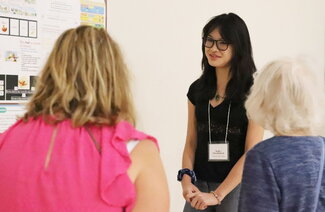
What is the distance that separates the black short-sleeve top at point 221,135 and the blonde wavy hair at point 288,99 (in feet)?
2.06

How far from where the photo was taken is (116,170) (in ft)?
3.49

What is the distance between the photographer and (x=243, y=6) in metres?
3.53

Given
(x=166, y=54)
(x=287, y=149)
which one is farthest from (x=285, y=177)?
(x=166, y=54)

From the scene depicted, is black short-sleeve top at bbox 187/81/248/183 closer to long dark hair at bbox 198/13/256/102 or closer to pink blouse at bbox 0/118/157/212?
long dark hair at bbox 198/13/256/102

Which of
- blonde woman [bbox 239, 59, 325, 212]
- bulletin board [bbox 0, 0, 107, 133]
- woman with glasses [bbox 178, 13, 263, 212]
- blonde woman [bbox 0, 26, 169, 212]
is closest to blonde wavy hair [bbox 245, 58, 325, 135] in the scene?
blonde woman [bbox 239, 59, 325, 212]

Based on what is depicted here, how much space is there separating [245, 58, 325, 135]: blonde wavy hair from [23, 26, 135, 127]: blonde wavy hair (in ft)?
1.43

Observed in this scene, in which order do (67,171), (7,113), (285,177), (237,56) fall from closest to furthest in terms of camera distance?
(67,171) < (285,177) < (237,56) < (7,113)

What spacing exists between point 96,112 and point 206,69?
113 cm

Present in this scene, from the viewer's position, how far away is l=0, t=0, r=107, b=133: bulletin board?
2199 mm

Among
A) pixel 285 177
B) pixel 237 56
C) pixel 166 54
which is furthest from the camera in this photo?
pixel 166 54

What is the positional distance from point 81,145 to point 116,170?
0.11 metres

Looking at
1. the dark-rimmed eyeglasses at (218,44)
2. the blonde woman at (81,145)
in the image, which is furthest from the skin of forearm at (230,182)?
the blonde woman at (81,145)

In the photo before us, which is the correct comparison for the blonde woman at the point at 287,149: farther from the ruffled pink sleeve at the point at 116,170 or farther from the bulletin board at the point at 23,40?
the bulletin board at the point at 23,40

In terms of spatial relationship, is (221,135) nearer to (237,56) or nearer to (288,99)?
(237,56)
